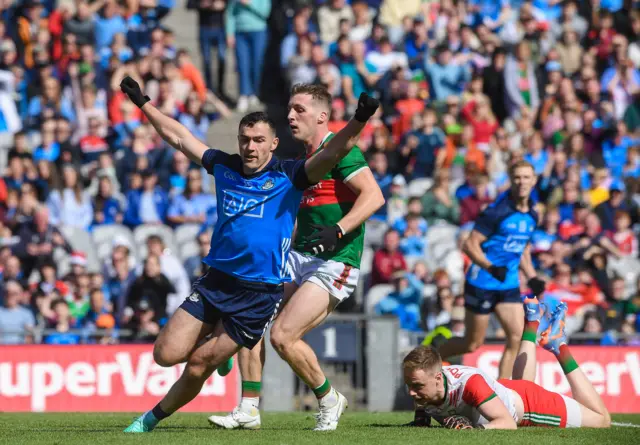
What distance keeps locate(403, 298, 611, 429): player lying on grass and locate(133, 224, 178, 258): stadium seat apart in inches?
313

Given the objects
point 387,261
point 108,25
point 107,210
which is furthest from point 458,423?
point 108,25

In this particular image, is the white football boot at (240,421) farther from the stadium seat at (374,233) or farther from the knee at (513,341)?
the stadium seat at (374,233)

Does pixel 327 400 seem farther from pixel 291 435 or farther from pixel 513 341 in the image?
pixel 513 341

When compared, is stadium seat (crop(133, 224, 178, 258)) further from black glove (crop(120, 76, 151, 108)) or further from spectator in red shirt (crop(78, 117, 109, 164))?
black glove (crop(120, 76, 151, 108))

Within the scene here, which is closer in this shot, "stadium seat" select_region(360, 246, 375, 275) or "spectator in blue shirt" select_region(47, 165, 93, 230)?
"stadium seat" select_region(360, 246, 375, 275)

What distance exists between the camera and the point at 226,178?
896 cm

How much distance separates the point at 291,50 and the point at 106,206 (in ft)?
15.1

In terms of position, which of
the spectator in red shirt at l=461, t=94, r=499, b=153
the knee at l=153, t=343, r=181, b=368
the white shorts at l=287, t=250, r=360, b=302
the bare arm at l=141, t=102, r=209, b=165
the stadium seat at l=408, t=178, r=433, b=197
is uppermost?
the spectator in red shirt at l=461, t=94, r=499, b=153

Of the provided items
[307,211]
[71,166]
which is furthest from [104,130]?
[307,211]

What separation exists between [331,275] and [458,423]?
58.2 inches

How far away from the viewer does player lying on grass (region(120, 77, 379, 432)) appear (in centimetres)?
875

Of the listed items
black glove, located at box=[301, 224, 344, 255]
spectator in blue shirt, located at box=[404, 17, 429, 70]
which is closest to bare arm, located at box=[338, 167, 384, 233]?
black glove, located at box=[301, 224, 344, 255]

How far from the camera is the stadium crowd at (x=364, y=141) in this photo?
16438 millimetres

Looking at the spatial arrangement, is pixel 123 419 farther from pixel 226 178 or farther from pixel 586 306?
pixel 586 306
